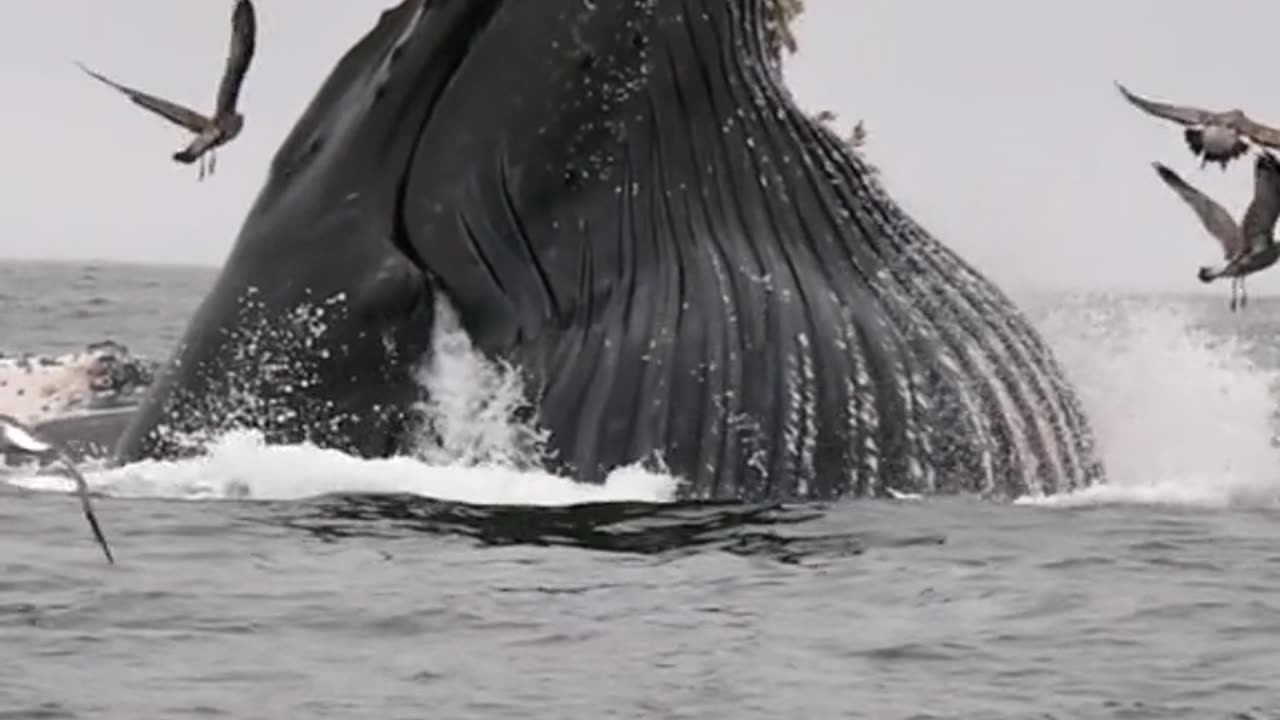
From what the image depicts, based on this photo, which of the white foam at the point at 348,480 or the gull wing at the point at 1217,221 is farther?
the gull wing at the point at 1217,221

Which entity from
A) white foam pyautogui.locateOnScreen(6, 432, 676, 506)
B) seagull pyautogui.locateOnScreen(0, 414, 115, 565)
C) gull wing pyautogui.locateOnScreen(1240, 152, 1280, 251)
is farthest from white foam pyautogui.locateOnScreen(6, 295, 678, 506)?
gull wing pyautogui.locateOnScreen(1240, 152, 1280, 251)

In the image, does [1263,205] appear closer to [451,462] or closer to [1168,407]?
[1168,407]

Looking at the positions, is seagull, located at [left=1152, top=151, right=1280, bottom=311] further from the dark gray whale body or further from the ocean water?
the dark gray whale body

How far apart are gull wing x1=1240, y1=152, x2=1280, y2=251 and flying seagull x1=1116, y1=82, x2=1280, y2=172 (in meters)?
0.16

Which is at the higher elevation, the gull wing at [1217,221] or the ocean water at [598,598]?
the gull wing at [1217,221]

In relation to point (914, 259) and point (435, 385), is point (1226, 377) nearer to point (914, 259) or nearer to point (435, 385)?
point (914, 259)

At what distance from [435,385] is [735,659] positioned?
2380 millimetres

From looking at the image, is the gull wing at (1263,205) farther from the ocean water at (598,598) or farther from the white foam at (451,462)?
the white foam at (451,462)

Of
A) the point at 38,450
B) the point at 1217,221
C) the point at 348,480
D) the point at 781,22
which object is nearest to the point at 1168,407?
the point at 1217,221

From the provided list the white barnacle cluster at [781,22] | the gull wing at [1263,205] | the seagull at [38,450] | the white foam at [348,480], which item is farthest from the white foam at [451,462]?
the gull wing at [1263,205]

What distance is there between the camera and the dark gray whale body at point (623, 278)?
959cm

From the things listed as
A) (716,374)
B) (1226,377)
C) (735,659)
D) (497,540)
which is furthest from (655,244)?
(1226,377)

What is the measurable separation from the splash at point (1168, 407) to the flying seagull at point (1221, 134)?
54.8 inches

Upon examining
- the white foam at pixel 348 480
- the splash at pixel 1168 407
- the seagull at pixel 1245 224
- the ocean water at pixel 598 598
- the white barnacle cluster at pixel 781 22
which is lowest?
the ocean water at pixel 598 598
